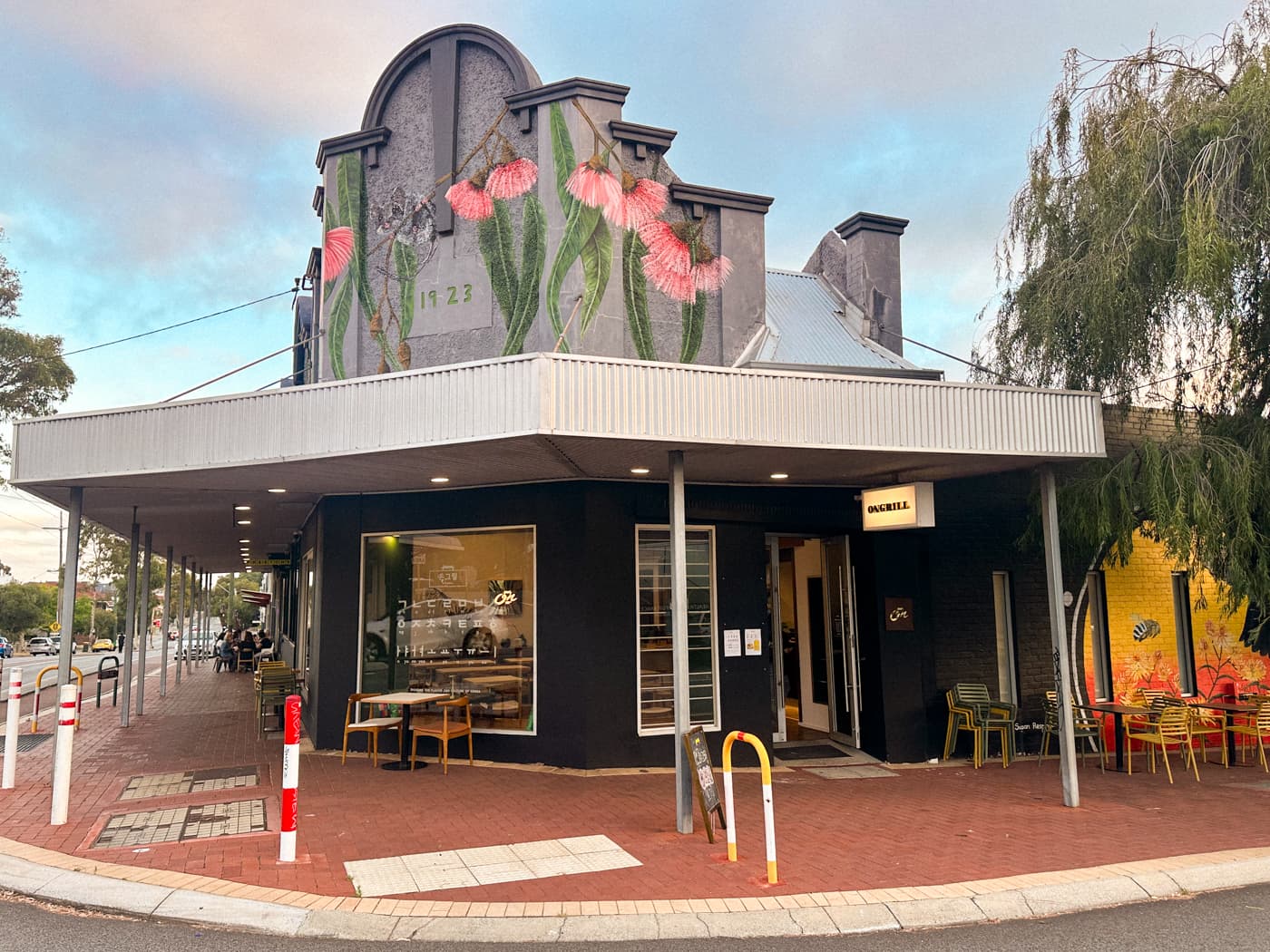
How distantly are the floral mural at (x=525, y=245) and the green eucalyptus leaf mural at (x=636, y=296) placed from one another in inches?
0.5

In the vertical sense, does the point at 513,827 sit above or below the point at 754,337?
below

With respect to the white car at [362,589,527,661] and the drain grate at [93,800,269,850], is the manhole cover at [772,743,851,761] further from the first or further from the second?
the drain grate at [93,800,269,850]

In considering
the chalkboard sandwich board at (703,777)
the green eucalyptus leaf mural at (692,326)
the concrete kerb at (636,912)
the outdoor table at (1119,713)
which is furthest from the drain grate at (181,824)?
the outdoor table at (1119,713)

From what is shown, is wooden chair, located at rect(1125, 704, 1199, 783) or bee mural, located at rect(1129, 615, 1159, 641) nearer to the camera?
wooden chair, located at rect(1125, 704, 1199, 783)

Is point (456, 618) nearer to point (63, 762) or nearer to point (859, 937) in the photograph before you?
point (63, 762)

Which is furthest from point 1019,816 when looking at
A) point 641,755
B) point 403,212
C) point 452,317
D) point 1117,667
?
point 403,212

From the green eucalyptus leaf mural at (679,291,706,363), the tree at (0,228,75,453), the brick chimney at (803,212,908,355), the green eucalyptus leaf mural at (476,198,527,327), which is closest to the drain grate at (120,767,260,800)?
the green eucalyptus leaf mural at (476,198,527,327)

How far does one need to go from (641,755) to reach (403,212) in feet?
23.7

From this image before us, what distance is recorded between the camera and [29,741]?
12.7 meters

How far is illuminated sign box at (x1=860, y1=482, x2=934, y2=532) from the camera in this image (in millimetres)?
9031

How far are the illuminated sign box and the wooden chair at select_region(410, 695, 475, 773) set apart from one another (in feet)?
16.3

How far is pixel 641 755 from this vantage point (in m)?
10.1

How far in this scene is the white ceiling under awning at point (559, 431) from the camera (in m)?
7.18

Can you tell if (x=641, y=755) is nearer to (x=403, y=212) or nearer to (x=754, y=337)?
(x=754, y=337)
